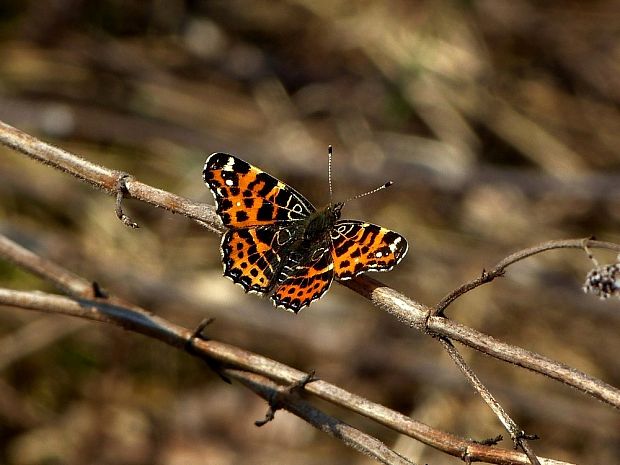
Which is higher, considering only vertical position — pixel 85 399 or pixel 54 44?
pixel 54 44

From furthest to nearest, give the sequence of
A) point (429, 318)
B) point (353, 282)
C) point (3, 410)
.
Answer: point (3, 410), point (353, 282), point (429, 318)

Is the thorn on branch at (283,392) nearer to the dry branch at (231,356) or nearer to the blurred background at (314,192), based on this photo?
the dry branch at (231,356)

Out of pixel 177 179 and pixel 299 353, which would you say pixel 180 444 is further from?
pixel 177 179

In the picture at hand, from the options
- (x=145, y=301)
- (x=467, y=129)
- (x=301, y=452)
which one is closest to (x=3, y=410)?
(x=145, y=301)

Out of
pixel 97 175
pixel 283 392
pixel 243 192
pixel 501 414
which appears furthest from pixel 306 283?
pixel 501 414

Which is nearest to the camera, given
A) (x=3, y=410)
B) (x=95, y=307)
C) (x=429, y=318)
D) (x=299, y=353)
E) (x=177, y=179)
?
(x=429, y=318)

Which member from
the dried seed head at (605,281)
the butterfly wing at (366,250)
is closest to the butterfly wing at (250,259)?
the butterfly wing at (366,250)

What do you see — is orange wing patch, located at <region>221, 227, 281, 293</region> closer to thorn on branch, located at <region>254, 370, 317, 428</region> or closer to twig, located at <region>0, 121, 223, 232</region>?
twig, located at <region>0, 121, 223, 232</region>
